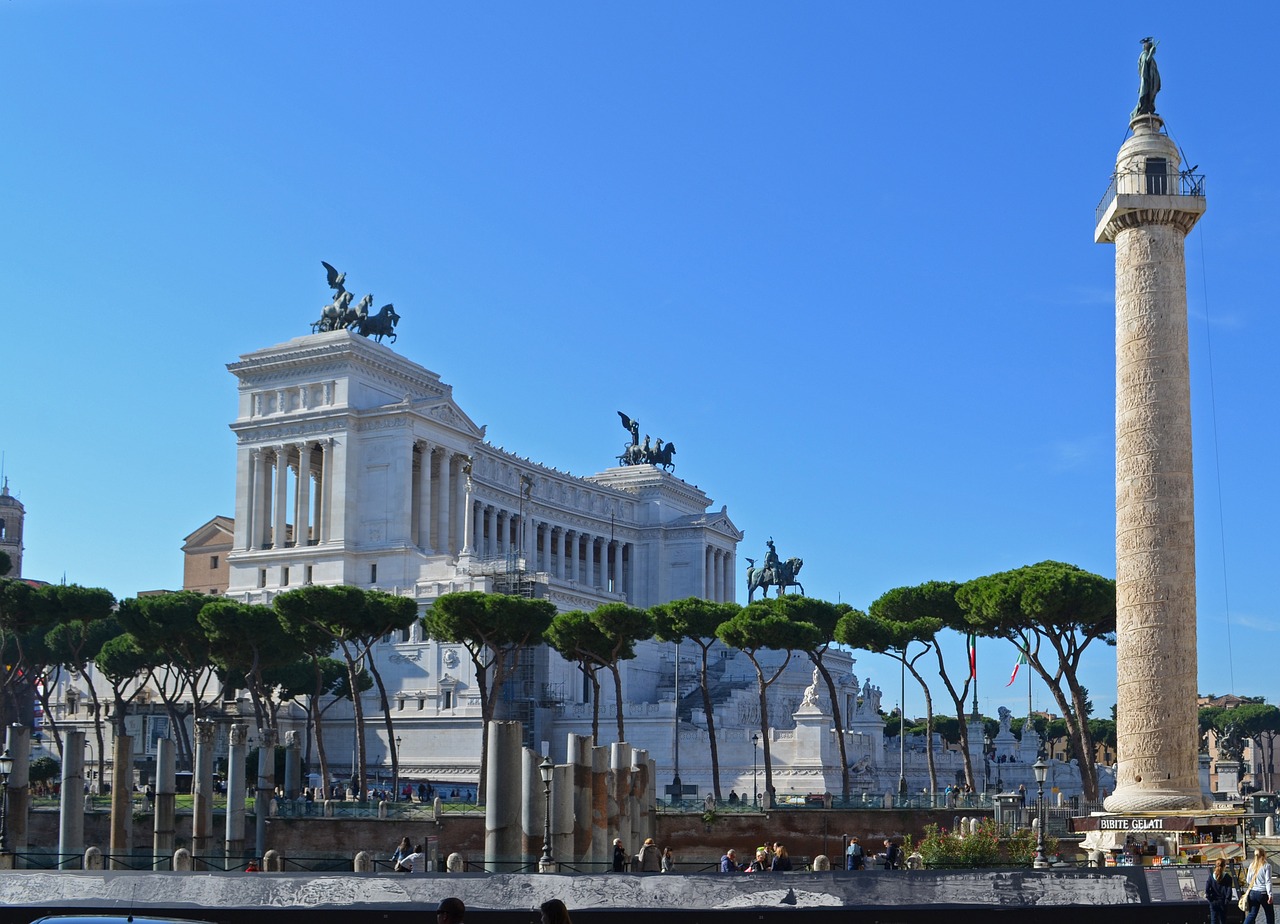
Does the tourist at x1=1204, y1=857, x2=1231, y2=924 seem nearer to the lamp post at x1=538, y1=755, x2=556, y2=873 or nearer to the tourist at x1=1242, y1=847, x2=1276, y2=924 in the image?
the tourist at x1=1242, y1=847, x2=1276, y2=924

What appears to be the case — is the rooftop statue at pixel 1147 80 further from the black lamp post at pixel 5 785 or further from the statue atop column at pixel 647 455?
the statue atop column at pixel 647 455

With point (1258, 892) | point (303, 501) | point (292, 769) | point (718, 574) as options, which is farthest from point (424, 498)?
point (1258, 892)

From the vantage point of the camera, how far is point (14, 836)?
41031mm

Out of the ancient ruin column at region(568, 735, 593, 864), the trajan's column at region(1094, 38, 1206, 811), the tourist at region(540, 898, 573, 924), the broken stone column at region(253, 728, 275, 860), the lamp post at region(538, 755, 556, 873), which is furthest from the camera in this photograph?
the broken stone column at region(253, 728, 275, 860)

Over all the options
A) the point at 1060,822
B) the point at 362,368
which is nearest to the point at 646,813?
the point at 1060,822

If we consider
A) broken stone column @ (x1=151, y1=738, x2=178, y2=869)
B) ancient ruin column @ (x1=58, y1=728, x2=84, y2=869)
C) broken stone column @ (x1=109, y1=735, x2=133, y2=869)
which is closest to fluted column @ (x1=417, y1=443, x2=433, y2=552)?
broken stone column @ (x1=109, y1=735, x2=133, y2=869)

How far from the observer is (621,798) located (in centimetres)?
4100

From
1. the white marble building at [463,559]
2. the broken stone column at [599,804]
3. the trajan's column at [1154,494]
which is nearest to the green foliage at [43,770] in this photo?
the white marble building at [463,559]

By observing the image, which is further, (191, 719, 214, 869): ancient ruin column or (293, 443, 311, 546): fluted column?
(293, 443, 311, 546): fluted column

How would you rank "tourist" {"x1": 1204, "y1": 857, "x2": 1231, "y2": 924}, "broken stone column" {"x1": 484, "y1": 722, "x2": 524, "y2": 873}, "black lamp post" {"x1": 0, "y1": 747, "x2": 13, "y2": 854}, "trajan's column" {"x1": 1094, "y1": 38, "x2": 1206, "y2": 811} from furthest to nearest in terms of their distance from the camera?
"trajan's column" {"x1": 1094, "y1": 38, "x2": 1206, "y2": 811}, "black lamp post" {"x1": 0, "y1": 747, "x2": 13, "y2": 854}, "broken stone column" {"x1": 484, "y1": 722, "x2": 524, "y2": 873}, "tourist" {"x1": 1204, "y1": 857, "x2": 1231, "y2": 924}

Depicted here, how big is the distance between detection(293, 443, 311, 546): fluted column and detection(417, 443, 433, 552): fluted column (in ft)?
23.4

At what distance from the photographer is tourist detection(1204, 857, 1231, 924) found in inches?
779

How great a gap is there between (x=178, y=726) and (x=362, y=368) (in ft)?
96.1

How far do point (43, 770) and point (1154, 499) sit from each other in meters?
52.8
